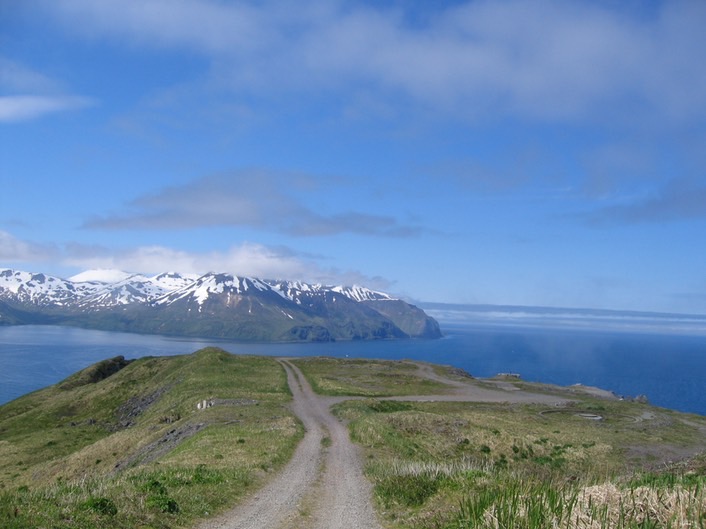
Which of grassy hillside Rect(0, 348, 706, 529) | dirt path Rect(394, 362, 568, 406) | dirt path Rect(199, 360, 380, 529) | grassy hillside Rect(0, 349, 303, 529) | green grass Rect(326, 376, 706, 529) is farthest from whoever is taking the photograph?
dirt path Rect(394, 362, 568, 406)

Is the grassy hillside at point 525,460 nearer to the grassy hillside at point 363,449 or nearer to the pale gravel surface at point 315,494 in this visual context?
the grassy hillside at point 363,449

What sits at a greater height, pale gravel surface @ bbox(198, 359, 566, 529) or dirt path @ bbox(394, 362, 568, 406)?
pale gravel surface @ bbox(198, 359, 566, 529)

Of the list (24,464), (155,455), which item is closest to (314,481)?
(155,455)

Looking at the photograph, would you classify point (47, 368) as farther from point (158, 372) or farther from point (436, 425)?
point (436, 425)

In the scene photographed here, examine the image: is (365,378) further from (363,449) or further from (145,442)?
A: (363,449)

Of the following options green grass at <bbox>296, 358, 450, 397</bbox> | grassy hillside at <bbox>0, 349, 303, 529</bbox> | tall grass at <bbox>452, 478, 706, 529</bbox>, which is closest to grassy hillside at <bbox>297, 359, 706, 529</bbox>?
tall grass at <bbox>452, 478, 706, 529</bbox>

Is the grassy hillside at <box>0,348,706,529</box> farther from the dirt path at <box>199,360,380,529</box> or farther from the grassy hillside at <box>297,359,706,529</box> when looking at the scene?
the dirt path at <box>199,360,380,529</box>

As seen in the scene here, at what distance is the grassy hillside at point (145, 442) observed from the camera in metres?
13.2

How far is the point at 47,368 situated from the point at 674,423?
195 meters

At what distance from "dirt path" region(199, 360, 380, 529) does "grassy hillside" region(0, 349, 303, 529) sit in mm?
957

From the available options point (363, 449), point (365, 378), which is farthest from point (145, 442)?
point (365, 378)

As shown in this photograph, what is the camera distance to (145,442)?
4247 centimetres

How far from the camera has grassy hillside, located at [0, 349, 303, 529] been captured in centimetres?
1320

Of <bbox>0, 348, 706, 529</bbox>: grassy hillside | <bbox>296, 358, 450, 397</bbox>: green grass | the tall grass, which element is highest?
the tall grass
